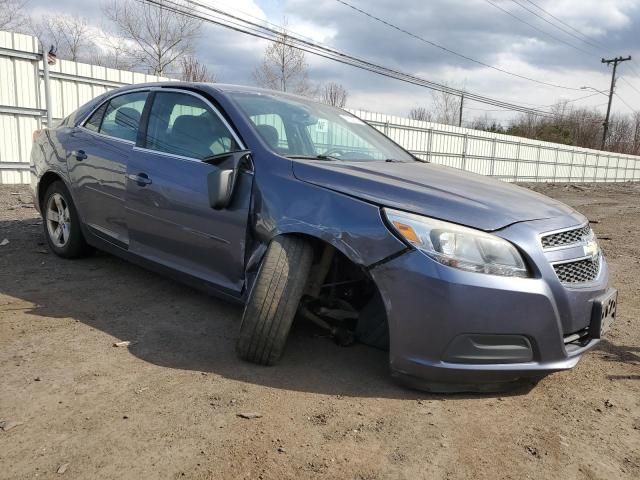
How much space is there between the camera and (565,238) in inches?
110

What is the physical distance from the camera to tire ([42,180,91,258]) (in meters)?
4.66

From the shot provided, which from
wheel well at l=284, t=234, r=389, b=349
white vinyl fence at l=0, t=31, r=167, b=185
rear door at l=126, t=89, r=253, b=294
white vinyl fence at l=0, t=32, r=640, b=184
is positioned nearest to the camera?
wheel well at l=284, t=234, r=389, b=349

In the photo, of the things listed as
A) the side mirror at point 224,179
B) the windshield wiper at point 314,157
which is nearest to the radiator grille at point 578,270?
the windshield wiper at point 314,157

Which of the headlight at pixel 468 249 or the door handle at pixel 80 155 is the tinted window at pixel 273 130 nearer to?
the headlight at pixel 468 249

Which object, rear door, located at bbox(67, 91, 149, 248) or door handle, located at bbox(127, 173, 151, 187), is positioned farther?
rear door, located at bbox(67, 91, 149, 248)

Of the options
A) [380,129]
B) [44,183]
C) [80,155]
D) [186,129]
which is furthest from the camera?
[380,129]

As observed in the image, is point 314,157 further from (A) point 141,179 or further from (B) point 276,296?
(A) point 141,179

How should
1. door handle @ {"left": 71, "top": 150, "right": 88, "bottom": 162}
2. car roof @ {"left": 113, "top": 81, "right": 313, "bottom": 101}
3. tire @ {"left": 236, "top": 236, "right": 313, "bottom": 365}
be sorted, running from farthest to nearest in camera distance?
door handle @ {"left": 71, "top": 150, "right": 88, "bottom": 162}, car roof @ {"left": 113, "top": 81, "right": 313, "bottom": 101}, tire @ {"left": 236, "top": 236, "right": 313, "bottom": 365}

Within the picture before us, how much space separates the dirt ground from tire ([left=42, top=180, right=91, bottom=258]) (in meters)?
0.98

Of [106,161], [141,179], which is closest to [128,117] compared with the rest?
[106,161]

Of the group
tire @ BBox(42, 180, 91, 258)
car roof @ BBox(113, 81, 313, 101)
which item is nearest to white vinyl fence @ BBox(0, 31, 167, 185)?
tire @ BBox(42, 180, 91, 258)

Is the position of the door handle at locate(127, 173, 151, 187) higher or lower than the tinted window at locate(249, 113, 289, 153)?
lower

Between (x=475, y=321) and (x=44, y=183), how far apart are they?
170 inches

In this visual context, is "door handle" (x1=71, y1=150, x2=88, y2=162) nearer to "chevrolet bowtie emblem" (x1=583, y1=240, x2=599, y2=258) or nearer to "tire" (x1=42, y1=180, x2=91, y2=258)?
"tire" (x1=42, y1=180, x2=91, y2=258)
